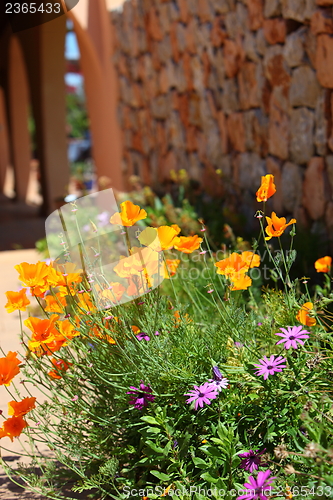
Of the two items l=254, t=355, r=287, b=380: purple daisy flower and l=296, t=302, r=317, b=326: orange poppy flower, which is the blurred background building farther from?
l=254, t=355, r=287, b=380: purple daisy flower

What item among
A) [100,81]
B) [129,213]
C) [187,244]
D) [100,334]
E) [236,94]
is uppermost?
[100,81]

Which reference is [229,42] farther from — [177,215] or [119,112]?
[119,112]

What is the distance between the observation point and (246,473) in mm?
1348

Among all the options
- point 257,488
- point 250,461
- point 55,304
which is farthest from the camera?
point 55,304

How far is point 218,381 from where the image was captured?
1416 mm

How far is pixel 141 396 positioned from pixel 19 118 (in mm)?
10797

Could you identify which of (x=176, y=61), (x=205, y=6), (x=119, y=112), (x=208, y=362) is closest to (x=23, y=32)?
(x=119, y=112)

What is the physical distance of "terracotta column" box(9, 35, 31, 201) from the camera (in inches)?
431

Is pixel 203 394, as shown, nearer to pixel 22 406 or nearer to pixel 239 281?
pixel 239 281

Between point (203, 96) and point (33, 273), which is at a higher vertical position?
point (203, 96)

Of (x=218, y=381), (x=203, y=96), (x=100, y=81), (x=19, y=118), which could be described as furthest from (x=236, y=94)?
(x=19, y=118)

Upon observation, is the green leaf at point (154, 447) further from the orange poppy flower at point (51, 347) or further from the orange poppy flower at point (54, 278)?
the orange poppy flower at point (54, 278)

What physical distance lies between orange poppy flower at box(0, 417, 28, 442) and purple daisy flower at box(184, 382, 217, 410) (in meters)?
0.49

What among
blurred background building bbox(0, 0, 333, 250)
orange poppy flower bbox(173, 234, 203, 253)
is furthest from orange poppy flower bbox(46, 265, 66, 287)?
blurred background building bbox(0, 0, 333, 250)
